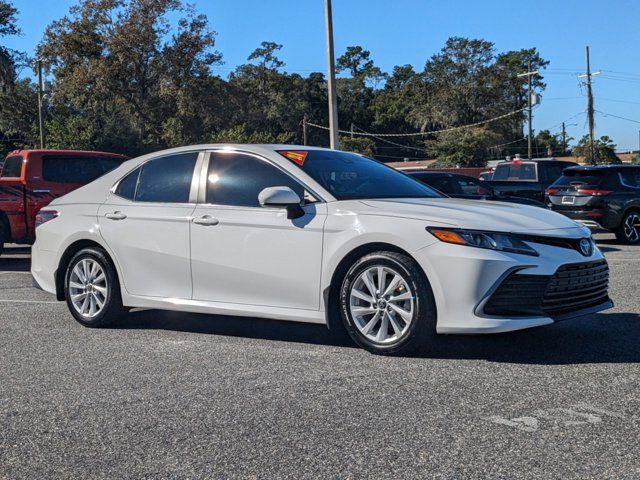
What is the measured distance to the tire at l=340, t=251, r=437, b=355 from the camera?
17.9ft

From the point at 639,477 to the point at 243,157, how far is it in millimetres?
4135

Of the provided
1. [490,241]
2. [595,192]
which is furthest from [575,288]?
[595,192]

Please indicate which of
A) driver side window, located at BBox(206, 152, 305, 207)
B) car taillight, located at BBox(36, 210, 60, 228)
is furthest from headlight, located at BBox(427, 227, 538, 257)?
car taillight, located at BBox(36, 210, 60, 228)

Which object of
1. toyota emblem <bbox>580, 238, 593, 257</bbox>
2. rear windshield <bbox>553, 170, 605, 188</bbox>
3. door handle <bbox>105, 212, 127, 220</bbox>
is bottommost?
toyota emblem <bbox>580, 238, 593, 257</bbox>

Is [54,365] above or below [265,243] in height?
below

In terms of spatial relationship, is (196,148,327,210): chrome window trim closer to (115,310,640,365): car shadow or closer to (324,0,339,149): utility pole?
(115,310,640,365): car shadow

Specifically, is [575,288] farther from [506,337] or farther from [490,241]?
[506,337]

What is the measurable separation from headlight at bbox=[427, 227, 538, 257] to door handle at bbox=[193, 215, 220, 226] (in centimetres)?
194

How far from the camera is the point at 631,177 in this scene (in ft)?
52.4

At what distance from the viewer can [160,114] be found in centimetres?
5128

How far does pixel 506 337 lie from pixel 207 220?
8.22 feet

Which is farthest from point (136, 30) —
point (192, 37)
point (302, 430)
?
point (302, 430)

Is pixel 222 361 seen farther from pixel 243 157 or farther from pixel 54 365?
pixel 243 157

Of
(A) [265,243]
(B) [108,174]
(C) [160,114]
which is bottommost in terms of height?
(A) [265,243]
